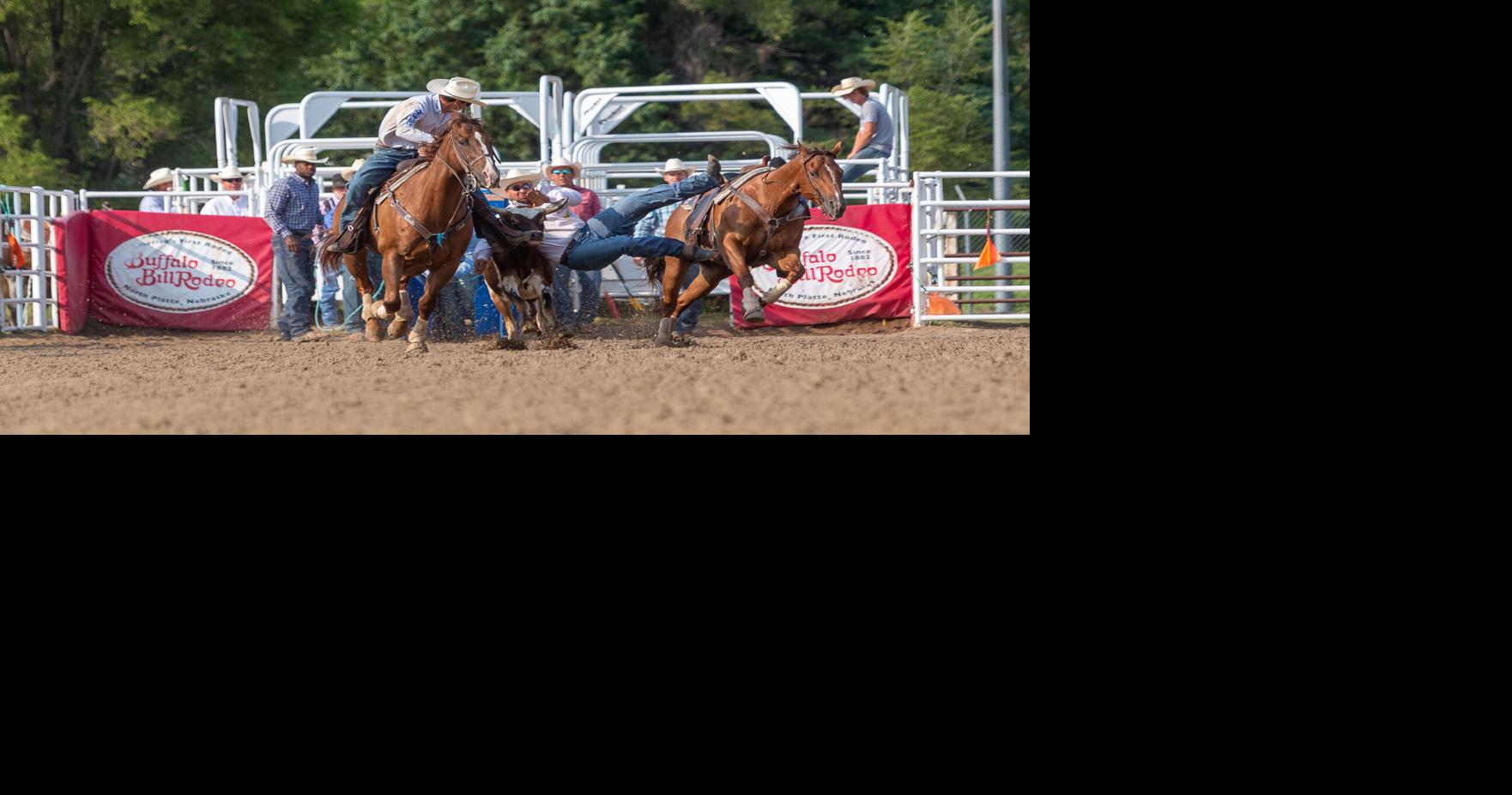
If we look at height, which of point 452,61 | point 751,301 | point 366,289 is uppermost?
point 452,61

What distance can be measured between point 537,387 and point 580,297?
643 cm

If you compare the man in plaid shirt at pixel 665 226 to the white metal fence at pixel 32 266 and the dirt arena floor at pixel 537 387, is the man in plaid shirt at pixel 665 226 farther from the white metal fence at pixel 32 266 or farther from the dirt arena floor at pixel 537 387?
the white metal fence at pixel 32 266

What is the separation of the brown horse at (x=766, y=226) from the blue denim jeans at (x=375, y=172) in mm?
2134

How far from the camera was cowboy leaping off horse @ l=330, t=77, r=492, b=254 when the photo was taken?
Result: 1196 cm

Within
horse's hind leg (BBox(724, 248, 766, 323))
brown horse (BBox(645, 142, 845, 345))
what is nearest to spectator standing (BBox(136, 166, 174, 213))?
brown horse (BBox(645, 142, 845, 345))

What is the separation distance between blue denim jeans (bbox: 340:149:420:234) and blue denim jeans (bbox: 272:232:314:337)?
3.28 meters

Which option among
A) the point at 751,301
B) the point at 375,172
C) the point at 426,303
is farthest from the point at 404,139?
the point at 751,301

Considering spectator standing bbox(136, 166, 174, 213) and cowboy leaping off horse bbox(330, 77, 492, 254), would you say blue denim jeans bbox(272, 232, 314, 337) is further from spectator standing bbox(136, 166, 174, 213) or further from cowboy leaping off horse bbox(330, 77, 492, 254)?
spectator standing bbox(136, 166, 174, 213)

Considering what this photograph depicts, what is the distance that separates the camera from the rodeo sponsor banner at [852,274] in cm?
1596

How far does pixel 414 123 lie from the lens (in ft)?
39.5

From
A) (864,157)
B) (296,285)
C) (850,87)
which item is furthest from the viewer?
(864,157)

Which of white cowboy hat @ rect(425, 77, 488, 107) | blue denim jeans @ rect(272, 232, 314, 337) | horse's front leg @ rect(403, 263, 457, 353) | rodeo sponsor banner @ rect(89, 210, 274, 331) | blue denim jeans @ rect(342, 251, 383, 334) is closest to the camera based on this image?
white cowboy hat @ rect(425, 77, 488, 107)

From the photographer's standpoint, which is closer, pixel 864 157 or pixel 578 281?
pixel 578 281

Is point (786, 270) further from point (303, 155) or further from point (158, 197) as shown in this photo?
point (158, 197)
